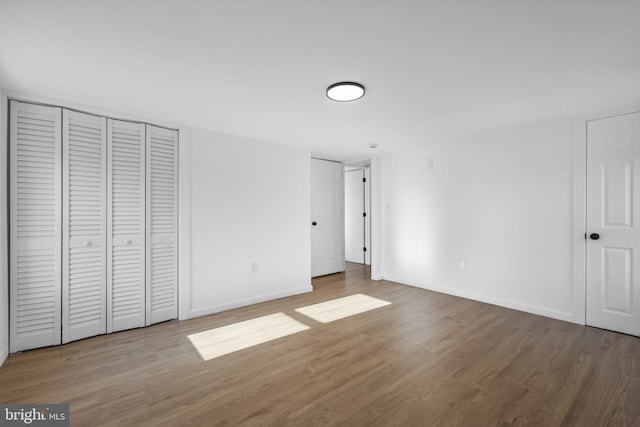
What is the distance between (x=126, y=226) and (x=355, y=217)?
477 centimetres

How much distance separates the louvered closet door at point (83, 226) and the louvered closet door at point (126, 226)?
0.24 ft

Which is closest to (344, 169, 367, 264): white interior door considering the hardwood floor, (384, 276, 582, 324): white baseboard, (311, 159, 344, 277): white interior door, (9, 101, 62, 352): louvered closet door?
(311, 159, 344, 277): white interior door

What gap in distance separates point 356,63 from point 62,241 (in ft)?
9.71

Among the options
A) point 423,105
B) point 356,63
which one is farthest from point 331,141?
point 356,63

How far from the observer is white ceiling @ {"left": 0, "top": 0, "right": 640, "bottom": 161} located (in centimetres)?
148

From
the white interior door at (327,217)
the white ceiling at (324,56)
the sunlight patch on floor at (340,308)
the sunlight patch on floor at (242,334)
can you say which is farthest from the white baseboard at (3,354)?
the white interior door at (327,217)

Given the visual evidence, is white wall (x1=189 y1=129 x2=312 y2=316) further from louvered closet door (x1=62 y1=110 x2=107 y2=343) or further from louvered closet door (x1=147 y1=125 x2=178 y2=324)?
louvered closet door (x1=62 y1=110 x2=107 y2=343)

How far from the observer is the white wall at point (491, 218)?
3.21 m

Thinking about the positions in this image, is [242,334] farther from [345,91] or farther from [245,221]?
[345,91]

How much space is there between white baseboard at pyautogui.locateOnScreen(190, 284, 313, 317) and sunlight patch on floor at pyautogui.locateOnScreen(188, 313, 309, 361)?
19.0 inches

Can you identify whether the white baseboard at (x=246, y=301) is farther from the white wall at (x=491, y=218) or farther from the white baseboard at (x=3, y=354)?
the white wall at (x=491, y=218)

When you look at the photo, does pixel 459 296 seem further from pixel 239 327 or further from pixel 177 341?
pixel 177 341

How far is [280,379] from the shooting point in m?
2.08

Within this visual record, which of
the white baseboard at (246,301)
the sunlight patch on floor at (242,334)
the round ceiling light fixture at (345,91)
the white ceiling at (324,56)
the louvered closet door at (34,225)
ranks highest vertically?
the white ceiling at (324,56)
